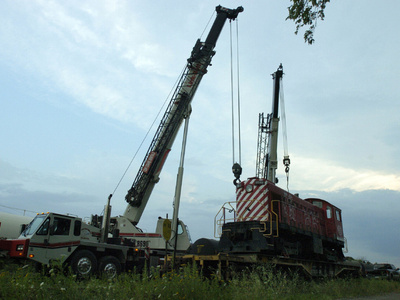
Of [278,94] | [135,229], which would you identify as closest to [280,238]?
[135,229]

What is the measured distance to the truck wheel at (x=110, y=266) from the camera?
1394cm

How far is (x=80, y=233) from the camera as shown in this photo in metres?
13.9

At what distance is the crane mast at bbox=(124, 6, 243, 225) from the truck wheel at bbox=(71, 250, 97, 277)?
15.7ft

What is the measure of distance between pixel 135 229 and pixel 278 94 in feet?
44.8

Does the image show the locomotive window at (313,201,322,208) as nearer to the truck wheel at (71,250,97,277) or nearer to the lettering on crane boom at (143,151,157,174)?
the lettering on crane boom at (143,151,157,174)

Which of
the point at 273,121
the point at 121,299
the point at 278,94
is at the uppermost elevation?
the point at 278,94

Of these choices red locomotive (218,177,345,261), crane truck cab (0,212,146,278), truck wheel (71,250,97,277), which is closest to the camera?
red locomotive (218,177,345,261)

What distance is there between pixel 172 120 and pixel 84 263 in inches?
359

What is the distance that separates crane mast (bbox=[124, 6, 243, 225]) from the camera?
61.0 feet

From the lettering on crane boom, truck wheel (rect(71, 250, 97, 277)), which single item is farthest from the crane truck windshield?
the lettering on crane boom

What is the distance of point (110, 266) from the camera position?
14.3 metres

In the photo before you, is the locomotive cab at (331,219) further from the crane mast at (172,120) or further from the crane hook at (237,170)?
the crane mast at (172,120)

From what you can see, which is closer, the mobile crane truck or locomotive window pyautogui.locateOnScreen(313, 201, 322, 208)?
the mobile crane truck

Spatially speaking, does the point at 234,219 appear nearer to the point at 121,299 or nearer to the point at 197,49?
the point at 121,299
